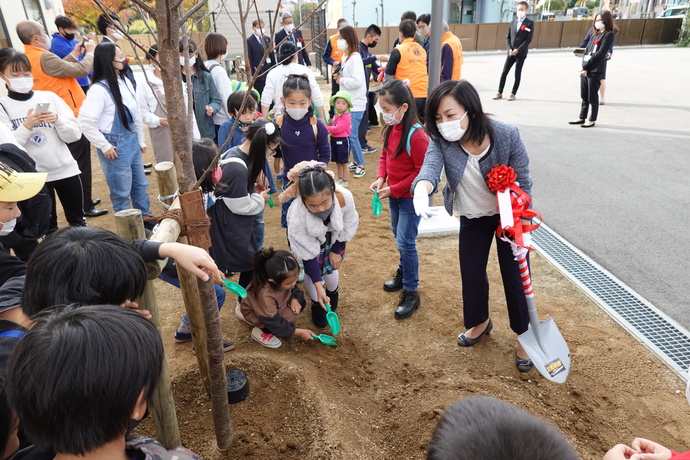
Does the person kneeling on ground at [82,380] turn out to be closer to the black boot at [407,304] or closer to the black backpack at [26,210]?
the black backpack at [26,210]

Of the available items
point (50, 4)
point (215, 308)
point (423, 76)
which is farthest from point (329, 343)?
point (50, 4)

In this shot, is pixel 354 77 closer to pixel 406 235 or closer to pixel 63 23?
pixel 406 235

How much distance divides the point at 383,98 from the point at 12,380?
262cm

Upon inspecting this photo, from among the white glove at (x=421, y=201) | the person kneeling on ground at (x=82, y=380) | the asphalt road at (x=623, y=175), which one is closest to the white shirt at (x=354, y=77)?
the asphalt road at (x=623, y=175)

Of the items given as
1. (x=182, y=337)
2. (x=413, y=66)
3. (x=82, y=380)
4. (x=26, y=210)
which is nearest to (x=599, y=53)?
(x=413, y=66)

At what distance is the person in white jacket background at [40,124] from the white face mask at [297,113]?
1.78 meters

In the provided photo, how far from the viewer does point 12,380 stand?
0.96m

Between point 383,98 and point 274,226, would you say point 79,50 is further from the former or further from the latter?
point 383,98

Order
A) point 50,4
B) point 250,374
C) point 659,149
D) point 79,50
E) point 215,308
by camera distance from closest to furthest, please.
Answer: point 215,308 < point 250,374 < point 79,50 < point 659,149 < point 50,4

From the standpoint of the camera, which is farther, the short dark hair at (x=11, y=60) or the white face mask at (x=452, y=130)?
the short dark hair at (x=11, y=60)

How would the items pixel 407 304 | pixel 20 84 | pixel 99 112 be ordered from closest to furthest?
pixel 407 304 → pixel 20 84 → pixel 99 112

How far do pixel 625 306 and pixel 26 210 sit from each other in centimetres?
391

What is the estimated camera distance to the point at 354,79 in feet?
20.0

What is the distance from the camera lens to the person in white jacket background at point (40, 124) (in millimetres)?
3576
